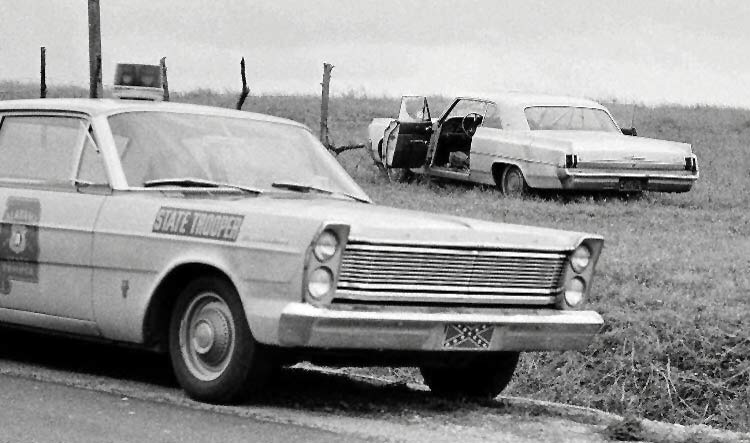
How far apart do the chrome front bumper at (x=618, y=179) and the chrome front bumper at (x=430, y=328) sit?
12.0m

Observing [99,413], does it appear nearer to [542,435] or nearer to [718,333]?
[542,435]

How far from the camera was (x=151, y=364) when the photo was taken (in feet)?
31.1

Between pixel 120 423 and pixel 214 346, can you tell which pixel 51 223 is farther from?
pixel 120 423

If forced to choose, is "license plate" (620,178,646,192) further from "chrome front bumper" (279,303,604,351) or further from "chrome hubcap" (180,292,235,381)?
"chrome hubcap" (180,292,235,381)

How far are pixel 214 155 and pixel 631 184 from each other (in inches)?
485

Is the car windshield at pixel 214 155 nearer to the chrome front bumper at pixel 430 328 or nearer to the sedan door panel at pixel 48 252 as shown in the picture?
the sedan door panel at pixel 48 252

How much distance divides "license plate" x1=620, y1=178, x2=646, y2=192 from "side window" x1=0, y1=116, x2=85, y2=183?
11.9 metres

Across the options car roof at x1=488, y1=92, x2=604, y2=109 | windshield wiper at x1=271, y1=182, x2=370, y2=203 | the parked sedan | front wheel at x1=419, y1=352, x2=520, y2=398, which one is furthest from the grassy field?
windshield wiper at x1=271, y1=182, x2=370, y2=203

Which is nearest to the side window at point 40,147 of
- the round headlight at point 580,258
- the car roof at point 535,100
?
the round headlight at point 580,258

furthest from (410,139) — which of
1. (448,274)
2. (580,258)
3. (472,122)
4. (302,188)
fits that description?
(448,274)

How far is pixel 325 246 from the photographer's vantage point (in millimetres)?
7246

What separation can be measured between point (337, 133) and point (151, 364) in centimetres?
2393

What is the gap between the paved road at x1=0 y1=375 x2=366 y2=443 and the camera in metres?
6.76

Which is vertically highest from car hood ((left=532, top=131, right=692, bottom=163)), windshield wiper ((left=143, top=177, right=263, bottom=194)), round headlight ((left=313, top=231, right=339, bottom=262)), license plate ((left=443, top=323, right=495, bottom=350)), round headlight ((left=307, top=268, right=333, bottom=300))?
windshield wiper ((left=143, top=177, right=263, bottom=194))
